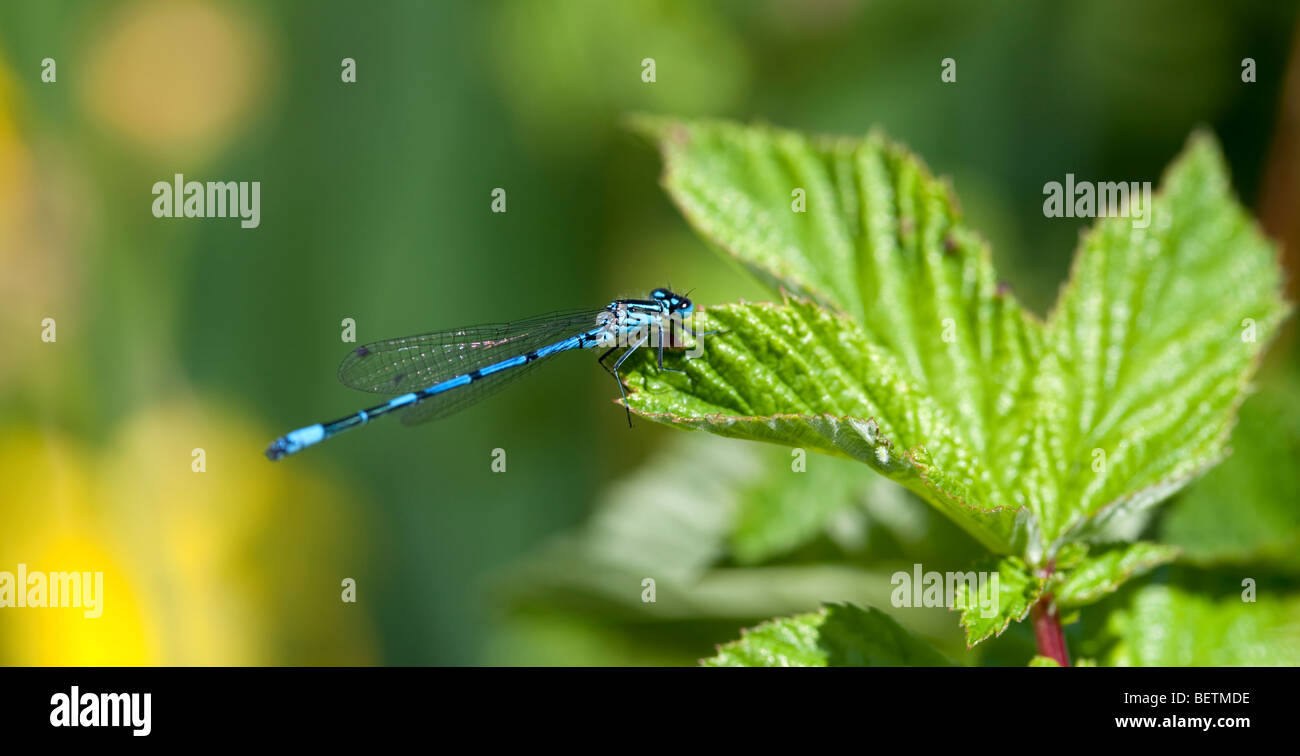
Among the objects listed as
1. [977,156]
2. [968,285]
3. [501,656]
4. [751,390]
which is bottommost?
[501,656]

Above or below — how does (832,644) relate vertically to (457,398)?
below

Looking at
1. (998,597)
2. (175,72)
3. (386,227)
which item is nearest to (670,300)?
(998,597)

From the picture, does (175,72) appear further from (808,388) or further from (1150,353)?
(1150,353)

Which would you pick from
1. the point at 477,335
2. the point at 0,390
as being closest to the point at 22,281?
the point at 0,390

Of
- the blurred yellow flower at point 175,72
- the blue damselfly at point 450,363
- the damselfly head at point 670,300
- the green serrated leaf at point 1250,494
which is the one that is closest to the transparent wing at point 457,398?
the blue damselfly at point 450,363

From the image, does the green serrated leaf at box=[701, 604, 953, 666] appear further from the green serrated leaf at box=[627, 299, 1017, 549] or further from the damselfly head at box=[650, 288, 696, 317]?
the damselfly head at box=[650, 288, 696, 317]

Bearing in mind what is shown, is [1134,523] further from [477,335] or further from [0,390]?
[0,390]
